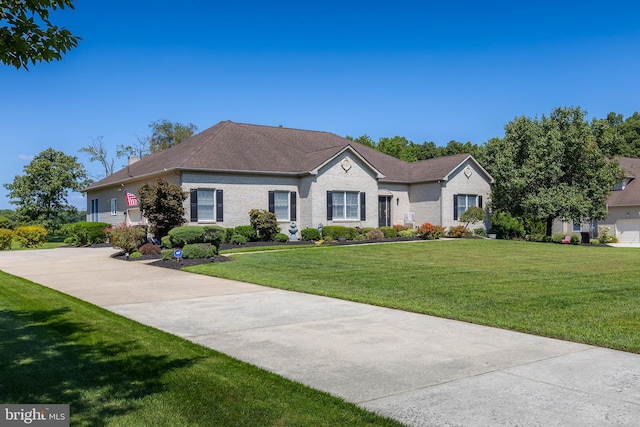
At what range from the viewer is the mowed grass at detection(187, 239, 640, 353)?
8.26 m

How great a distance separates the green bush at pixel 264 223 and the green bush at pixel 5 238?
548 inches

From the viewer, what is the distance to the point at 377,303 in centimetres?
1009

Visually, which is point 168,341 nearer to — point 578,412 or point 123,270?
point 578,412

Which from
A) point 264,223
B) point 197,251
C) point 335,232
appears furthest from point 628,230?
point 197,251

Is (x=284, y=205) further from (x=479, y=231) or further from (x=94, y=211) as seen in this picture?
(x=94, y=211)

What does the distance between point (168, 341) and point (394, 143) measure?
57.8 meters

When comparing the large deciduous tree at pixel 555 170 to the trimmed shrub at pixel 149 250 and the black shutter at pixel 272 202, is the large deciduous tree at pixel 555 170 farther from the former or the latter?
the trimmed shrub at pixel 149 250

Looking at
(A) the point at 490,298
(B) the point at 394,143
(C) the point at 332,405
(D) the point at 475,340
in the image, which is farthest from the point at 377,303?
(B) the point at 394,143

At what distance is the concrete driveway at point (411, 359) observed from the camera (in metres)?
4.61

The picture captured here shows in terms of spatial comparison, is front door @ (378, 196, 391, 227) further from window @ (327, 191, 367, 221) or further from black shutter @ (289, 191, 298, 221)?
black shutter @ (289, 191, 298, 221)

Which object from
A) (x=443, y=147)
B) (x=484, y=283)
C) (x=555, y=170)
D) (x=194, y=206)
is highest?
(x=443, y=147)

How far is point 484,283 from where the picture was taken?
1266 cm

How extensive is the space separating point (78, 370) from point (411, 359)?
3743mm

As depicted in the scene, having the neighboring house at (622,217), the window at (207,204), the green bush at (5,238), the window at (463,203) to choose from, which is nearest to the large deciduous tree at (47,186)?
the green bush at (5,238)
